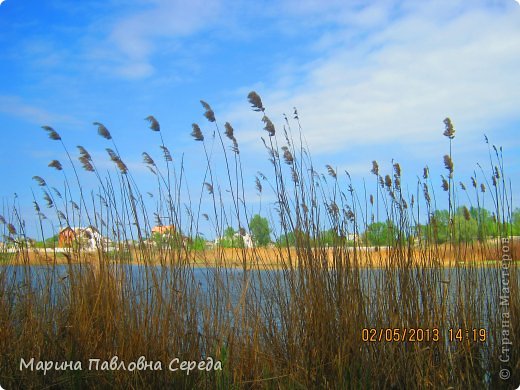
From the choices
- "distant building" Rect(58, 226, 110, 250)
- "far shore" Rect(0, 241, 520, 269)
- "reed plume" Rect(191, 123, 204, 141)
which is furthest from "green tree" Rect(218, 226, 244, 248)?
"distant building" Rect(58, 226, 110, 250)

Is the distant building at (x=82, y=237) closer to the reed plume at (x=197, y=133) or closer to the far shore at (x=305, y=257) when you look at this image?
the far shore at (x=305, y=257)

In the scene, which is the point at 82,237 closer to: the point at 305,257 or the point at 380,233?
the point at 305,257

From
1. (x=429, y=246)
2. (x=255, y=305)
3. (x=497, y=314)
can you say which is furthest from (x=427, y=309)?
(x=255, y=305)

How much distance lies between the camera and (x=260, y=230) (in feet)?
9.25

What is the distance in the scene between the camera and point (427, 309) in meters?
2.47

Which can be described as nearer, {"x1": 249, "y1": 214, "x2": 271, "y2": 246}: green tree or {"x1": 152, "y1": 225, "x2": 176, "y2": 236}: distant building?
{"x1": 152, "y1": 225, "x2": 176, "y2": 236}: distant building

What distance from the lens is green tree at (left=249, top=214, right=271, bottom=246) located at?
2.82 m

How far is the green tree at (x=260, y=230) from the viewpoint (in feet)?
9.25

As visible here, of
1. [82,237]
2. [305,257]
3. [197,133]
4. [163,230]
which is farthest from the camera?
[82,237]

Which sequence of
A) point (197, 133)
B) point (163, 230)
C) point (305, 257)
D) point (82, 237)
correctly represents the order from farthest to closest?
point (82, 237) < point (163, 230) < point (197, 133) < point (305, 257)
